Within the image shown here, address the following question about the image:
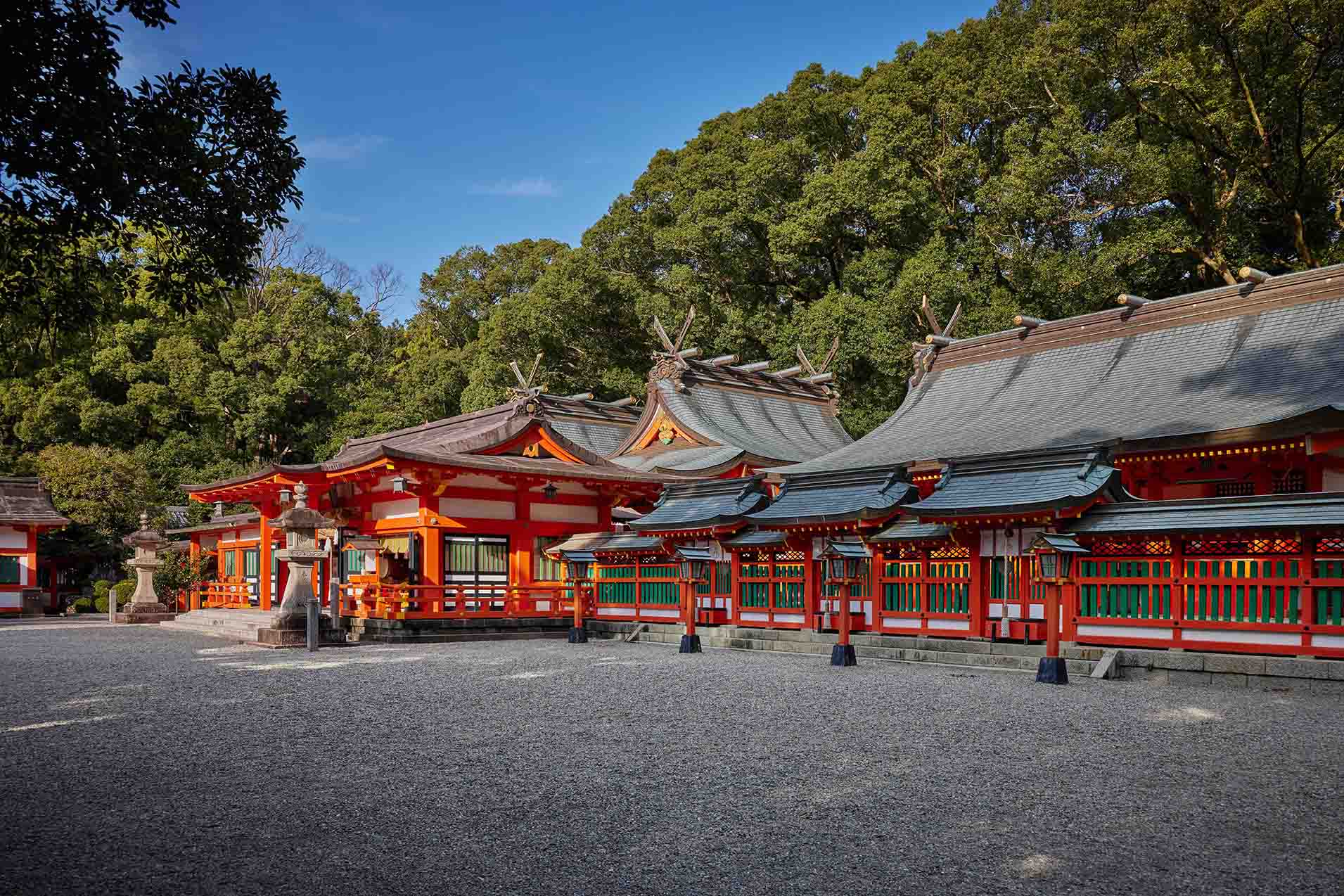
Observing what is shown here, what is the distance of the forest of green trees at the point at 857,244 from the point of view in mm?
26562

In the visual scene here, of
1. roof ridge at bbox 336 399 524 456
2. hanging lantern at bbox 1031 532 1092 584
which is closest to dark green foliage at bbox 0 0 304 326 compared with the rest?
hanging lantern at bbox 1031 532 1092 584

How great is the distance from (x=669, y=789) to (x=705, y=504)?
1195cm

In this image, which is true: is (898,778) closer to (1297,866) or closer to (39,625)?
(1297,866)

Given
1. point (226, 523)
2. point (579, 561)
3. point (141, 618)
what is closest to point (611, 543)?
point (579, 561)

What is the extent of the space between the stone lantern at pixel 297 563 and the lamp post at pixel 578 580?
451 centimetres

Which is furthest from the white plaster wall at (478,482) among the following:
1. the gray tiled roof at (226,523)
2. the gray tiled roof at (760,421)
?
the gray tiled roof at (226,523)

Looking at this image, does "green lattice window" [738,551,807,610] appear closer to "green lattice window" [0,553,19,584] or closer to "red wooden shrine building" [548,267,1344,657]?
"red wooden shrine building" [548,267,1344,657]

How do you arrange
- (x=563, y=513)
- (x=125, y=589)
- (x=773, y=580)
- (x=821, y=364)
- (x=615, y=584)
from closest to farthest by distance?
(x=773, y=580) < (x=615, y=584) < (x=563, y=513) < (x=125, y=589) < (x=821, y=364)

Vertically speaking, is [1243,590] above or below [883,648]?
above

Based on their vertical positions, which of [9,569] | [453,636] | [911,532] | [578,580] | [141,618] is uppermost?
[911,532]

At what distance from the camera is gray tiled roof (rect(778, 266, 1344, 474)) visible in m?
15.8

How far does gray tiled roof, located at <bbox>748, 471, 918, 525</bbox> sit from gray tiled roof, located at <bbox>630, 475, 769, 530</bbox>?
0.35 m

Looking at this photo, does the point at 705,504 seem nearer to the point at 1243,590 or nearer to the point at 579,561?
the point at 579,561

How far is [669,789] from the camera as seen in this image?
6.50 meters
